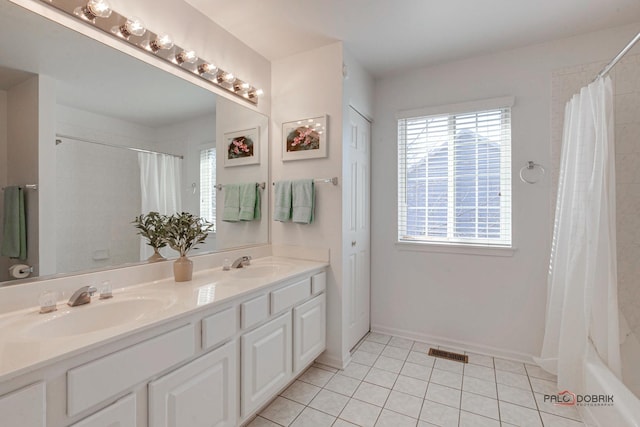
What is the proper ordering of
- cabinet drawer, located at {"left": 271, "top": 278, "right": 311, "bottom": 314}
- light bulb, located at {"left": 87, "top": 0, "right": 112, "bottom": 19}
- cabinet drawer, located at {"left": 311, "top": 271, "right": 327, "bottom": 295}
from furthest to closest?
cabinet drawer, located at {"left": 311, "top": 271, "right": 327, "bottom": 295} → cabinet drawer, located at {"left": 271, "top": 278, "right": 311, "bottom": 314} → light bulb, located at {"left": 87, "top": 0, "right": 112, "bottom": 19}

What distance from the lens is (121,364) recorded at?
38.5 inches

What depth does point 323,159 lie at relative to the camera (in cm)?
233

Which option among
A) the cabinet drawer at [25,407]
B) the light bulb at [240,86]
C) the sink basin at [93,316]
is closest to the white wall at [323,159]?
the light bulb at [240,86]

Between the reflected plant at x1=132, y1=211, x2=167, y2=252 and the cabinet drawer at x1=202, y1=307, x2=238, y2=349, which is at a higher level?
the reflected plant at x1=132, y1=211, x2=167, y2=252

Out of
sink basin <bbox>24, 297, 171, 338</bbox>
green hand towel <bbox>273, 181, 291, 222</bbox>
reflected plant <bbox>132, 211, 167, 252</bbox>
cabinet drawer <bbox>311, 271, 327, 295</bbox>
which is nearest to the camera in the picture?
sink basin <bbox>24, 297, 171, 338</bbox>

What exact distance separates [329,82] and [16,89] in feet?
5.87

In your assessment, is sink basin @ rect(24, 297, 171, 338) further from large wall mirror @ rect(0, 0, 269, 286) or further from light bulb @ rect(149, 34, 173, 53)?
light bulb @ rect(149, 34, 173, 53)

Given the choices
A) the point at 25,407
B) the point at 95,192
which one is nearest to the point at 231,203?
the point at 95,192

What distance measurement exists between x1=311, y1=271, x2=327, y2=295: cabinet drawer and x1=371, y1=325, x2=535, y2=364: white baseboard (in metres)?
1.03

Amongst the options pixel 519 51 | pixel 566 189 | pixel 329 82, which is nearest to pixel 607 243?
pixel 566 189

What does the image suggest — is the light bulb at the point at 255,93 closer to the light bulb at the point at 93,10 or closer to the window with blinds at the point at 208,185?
the window with blinds at the point at 208,185

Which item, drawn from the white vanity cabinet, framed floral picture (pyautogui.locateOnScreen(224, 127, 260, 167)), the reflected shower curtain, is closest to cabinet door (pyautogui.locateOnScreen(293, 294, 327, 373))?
the white vanity cabinet

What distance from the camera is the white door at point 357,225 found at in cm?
238

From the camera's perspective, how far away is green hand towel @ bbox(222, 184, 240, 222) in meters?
2.18
